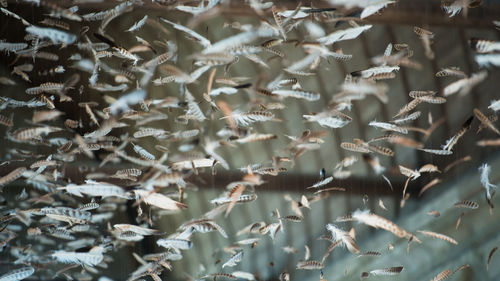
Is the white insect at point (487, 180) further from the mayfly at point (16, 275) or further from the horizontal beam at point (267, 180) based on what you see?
the mayfly at point (16, 275)

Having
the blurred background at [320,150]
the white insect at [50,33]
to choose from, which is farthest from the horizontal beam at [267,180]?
the white insect at [50,33]

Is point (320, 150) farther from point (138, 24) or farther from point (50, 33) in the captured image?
point (50, 33)

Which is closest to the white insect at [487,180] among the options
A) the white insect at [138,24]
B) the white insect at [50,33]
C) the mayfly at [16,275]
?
the white insect at [138,24]

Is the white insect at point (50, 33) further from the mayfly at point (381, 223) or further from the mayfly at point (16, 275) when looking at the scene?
the mayfly at point (381, 223)

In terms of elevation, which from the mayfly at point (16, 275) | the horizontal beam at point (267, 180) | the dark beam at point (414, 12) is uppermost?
the dark beam at point (414, 12)

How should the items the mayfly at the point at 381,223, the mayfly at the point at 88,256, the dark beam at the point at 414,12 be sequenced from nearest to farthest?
the mayfly at the point at 381,223
the mayfly at the point at 88,256
the dark beam at the point at 414,12

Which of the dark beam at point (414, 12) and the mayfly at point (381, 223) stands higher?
the dark beam at point (414, 12)

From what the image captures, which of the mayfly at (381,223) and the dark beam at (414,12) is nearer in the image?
the mayfly at (381,223)

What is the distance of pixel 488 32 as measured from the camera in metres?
1.68

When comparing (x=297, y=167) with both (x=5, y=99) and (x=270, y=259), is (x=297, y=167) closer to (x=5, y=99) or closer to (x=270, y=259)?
(x=270, y=259)

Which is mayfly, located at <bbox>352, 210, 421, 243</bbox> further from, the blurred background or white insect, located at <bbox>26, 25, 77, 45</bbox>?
white insect, located at <bbox>26, 25, 77, 45</bbox>

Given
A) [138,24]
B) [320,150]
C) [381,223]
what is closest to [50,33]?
[138,24]

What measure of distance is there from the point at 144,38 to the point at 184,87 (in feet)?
1.22

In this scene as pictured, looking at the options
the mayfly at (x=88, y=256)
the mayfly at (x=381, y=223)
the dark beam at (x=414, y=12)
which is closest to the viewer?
the mayfly at (x=381, y=223)
